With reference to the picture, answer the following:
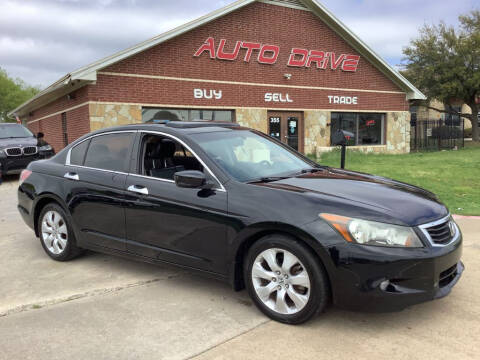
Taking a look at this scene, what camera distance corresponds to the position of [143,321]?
11.0 ft

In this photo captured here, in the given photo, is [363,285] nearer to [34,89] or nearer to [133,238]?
[133,238]

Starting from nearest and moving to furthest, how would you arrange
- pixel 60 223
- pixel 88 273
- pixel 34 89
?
pixel 88 273 < pixel 60 223 < pixel 34 89

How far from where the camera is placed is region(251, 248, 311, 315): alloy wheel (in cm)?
312

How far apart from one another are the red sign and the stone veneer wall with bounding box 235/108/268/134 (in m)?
1.85

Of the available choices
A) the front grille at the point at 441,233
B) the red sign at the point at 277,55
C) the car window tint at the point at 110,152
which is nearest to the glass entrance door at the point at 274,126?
the red sign at the point at 277,55

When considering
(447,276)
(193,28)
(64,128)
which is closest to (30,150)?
(64,128)

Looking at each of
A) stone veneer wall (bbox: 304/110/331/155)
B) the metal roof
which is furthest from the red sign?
stone veneer wall (bbox: 304/110/331/155)

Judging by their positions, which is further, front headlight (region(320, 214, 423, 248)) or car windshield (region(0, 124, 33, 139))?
car windshield (region(0, 124, 33, 139))

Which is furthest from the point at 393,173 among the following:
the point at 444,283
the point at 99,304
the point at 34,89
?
the point at 34,89

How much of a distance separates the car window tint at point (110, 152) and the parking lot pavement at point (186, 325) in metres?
1.13

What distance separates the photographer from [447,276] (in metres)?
3.18

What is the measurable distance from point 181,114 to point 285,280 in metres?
12.5

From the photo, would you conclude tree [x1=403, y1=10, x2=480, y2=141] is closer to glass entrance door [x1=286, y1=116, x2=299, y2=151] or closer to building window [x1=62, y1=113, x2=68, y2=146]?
glass entrance door [x1=286, y1=116, x2=299, y2=151]

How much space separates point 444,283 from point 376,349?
29.5 inches
